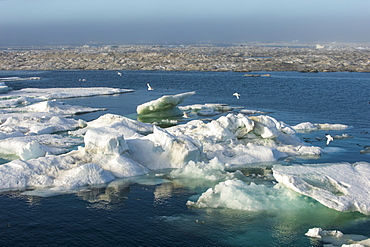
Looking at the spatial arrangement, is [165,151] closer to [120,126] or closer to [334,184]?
[120,126]

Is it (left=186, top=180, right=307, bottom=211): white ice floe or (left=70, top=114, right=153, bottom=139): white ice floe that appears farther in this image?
(left=70, top=114, right=153, bottom=139): white ice floe

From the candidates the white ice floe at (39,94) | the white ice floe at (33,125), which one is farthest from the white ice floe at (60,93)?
the white ice floe at (33,125)

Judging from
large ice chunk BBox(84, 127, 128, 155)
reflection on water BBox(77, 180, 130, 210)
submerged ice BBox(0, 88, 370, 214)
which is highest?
large ice chunk BBox(84, 127, 128, 155)

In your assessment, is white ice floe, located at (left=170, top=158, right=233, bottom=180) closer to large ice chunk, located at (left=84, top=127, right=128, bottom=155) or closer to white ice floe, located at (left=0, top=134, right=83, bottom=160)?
large ice chunk, located at (left=84, top=127, right=128, bottom=155)

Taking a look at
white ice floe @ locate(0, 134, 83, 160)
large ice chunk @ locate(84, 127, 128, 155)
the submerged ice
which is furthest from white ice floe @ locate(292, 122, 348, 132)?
white ice floe @ locate(0, 134, 83, 160)

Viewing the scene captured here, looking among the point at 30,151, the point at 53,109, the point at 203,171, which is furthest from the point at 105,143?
the point at 53,109

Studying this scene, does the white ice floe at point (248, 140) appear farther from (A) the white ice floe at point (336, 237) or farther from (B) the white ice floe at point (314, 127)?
(A) the white ice floe at point (336, 237)
